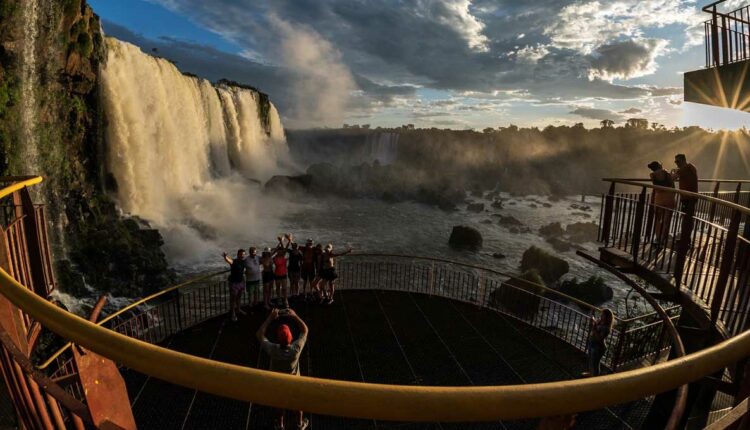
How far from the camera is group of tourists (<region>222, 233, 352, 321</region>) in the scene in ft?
32.1

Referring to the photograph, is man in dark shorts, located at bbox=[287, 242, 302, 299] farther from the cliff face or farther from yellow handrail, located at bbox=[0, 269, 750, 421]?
the cliff face

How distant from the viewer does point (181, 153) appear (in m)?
Result: 32.7

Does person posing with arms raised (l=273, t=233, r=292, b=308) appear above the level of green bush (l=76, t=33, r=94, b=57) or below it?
below

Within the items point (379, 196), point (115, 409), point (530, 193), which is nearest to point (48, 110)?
point (115, 409)

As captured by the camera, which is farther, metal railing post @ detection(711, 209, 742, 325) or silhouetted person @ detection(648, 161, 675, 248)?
silhouetted person @ detection(648, 161, 675, 248)

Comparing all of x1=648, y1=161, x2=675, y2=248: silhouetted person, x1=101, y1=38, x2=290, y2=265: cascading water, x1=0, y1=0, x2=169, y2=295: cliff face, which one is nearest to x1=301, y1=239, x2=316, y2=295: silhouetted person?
x1=648, y1=161, x2=675, y2=248: silhouetted person

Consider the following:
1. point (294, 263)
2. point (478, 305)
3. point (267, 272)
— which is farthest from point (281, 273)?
point (478, 305)

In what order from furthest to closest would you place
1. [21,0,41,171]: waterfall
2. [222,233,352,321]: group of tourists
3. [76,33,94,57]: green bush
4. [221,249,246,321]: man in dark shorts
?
[76,33,94,57]: green bush
[21,0,41,171]: waterfall
[222,233,352,321]: group of tourists
[221,249,246,321]: man in dark shorts

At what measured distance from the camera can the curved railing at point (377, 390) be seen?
1219 mm

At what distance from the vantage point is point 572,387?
4.27ft

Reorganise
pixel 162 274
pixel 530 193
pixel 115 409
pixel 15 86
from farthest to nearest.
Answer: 1. pixel 530 193
2. pixel 162 274
3. pixel 15 86
4. pixel 115 409

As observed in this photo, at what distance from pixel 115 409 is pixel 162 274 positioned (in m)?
23.0

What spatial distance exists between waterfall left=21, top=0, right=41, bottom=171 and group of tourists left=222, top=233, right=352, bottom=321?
53.6 feet

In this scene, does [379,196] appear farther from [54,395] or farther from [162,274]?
[54,395]
